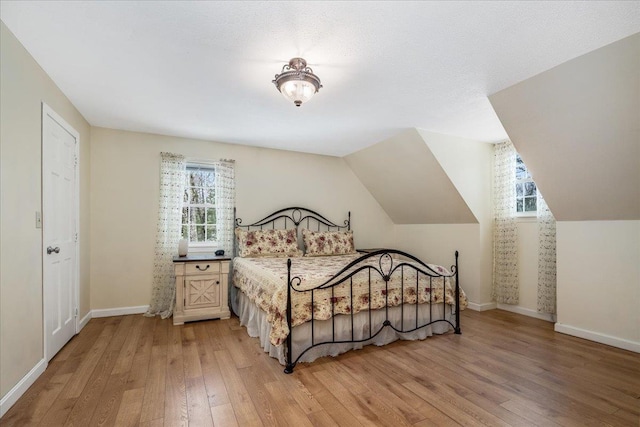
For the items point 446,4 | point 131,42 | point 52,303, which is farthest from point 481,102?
point 52,303

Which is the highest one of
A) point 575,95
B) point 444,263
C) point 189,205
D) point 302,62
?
point 302,62

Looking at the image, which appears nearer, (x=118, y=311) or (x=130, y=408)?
(x=130, y=408)

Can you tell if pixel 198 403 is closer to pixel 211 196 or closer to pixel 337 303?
pixel 337 303

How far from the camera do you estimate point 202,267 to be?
3818 mm

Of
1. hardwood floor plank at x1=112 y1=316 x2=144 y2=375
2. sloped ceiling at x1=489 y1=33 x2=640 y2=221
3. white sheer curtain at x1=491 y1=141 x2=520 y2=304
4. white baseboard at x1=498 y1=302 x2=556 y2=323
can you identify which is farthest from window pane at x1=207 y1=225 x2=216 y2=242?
white baseboard at x1=498 y1=302 x2=556 y2=323

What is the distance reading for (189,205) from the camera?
447 centimetres

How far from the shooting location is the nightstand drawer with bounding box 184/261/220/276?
375 cm

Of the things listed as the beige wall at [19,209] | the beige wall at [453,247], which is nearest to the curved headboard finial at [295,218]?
the beige wall at [453,247]

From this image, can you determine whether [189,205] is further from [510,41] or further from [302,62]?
[510,41]

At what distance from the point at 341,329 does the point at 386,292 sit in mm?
556

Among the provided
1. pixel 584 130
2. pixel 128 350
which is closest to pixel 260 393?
pixel 128 350

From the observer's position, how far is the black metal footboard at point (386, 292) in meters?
2.65

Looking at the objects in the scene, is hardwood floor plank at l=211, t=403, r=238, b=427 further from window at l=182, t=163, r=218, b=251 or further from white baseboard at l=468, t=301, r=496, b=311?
white baseboard at l=468, t=301, r=496, b=311

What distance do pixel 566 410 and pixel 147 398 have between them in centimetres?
271
